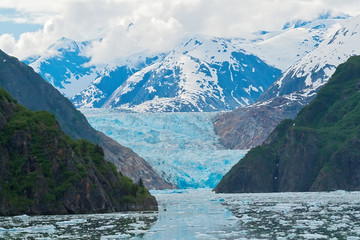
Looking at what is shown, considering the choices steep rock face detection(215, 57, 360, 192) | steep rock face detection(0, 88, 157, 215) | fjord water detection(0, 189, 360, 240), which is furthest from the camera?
steep rock face detection(215, 57, 360, 192)

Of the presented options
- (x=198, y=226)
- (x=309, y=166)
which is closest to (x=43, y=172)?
(x=198, y=226)

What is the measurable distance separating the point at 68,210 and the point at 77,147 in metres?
12.7

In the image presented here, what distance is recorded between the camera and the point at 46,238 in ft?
207

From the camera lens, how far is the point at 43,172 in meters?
96.8

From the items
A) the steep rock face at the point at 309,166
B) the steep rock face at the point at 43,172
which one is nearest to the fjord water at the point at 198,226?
the steep rock face at the point at 43,172

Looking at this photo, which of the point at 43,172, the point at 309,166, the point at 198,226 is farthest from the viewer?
the point at 309,166

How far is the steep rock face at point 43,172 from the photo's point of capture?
93.9 metres

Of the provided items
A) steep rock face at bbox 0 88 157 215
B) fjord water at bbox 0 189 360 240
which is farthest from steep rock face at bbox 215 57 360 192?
fjord water at bbox 0 189 360 240

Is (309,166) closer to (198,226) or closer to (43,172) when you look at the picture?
(43,172)

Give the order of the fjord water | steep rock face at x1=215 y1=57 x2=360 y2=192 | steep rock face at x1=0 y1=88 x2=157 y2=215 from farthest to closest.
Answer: steep rock face at x1=215 y1=57 x2=360 y2=192, steep rock face at x1=0 y1=88 x2=157 y2=215, the fjord water

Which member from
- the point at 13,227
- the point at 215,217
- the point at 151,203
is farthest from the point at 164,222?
the point at 151,203

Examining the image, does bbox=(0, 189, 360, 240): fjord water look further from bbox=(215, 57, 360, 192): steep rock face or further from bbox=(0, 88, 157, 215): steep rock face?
bbox=(215, 57, 360, 192): steep rock face

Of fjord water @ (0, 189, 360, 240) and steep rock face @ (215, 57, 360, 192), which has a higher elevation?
steep rock face @ (215, 57, 360, 192)

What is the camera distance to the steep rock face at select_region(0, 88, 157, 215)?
93938 mm
